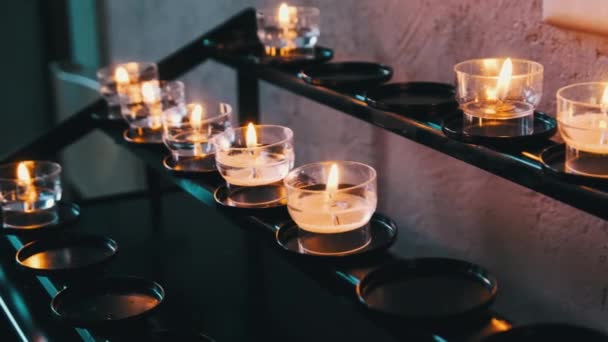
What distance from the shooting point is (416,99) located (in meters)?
1.13

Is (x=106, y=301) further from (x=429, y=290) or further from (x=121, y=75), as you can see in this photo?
(x=121, y=75)

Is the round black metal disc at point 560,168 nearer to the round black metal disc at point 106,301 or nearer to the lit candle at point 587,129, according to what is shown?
the lit candle at point 587,129

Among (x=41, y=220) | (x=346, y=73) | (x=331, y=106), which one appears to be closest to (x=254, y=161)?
(x=331, y=106)

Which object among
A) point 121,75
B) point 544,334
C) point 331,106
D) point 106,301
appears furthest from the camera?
point 121,75

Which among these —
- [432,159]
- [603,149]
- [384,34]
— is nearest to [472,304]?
[603,149]

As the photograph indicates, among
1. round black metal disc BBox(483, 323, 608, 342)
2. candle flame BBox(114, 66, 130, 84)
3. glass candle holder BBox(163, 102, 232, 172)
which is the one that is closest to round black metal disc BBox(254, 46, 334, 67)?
glass candle holder BBox(163, 102, 232, 172)

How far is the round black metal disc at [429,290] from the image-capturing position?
0.80m

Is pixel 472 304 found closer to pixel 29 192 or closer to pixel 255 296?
pixel 255 296

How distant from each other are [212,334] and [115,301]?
158 mm

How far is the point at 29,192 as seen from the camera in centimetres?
129

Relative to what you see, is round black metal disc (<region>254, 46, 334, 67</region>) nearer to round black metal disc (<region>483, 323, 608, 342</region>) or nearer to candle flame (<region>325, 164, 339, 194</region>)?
candle flame (<region>325, 164, 339, 194</region>)

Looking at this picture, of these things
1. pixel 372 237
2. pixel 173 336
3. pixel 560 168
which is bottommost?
pixel 173 336

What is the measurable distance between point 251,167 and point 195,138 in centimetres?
→ 17

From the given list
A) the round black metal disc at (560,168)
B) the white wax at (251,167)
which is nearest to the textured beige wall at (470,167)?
the round black metal disc at (560,168)
